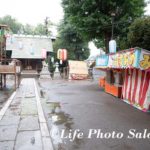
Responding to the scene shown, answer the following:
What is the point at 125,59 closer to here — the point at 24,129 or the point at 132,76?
the point at 132,76

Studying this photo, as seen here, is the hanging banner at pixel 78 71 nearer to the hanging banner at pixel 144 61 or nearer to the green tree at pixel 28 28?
the hanging banner at pixel 144 61

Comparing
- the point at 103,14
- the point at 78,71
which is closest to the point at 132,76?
the point at 103,14

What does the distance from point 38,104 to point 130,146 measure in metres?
6.17

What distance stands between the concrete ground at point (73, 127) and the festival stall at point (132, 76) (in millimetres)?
547

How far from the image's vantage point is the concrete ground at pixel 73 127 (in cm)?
601

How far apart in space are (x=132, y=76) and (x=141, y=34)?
308 inches

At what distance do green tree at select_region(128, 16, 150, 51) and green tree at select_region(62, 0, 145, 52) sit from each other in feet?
23.3

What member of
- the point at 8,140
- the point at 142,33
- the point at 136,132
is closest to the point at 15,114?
the point at 8,140

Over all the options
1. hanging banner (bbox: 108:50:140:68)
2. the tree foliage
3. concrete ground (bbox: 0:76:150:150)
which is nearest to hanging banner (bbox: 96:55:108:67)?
hanging banner (bbox: 108:50:140:68)

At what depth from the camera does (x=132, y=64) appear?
10.1 metres

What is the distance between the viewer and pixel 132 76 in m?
11.9

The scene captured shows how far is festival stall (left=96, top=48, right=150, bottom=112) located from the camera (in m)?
9.74

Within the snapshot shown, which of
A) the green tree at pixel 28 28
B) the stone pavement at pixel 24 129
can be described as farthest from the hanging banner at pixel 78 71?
the green tree at pixel 28 28

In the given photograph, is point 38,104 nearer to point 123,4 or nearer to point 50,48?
point 123,4
